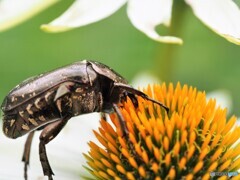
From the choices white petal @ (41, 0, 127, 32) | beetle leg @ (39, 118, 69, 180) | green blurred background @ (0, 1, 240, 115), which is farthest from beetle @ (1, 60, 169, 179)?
green blurred background @ (0, 1, 240, 115)

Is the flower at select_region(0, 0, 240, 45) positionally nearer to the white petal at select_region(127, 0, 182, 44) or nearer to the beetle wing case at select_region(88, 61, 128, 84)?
the white petal at select_region(127, 0, 182, 44)

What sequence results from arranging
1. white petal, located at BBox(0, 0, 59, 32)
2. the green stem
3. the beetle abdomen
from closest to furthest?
the beetle abdomen
white petal, located at BBox(0, 0, 59, 32)
the green stem

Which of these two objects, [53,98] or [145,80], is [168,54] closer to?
[145,80]

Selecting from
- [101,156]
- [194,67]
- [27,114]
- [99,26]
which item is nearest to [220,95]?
[194,67]

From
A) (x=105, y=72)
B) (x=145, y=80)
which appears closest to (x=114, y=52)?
(x=145, y=80)

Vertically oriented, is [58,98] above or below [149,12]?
below

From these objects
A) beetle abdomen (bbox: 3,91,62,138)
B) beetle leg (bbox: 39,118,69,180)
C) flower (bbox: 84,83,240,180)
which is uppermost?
beetle abdomen (bbox: 3,91,62,138)
